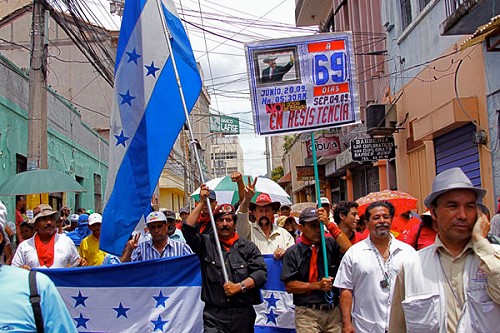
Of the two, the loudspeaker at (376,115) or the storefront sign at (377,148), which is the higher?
the loudspeaker at (376,115)

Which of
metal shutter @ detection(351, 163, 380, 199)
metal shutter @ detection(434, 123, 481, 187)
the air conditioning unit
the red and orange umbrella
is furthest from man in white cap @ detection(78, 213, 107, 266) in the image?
metal shutter @ detection(351, 163, 380, 199)

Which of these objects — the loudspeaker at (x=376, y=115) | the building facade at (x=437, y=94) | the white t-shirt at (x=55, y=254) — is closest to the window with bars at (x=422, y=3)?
the building facade at (x=437, y=94)

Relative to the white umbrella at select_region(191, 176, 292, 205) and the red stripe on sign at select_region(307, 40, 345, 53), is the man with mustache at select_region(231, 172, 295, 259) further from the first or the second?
the white umbrella at select_region(191, 176, 292, 205)

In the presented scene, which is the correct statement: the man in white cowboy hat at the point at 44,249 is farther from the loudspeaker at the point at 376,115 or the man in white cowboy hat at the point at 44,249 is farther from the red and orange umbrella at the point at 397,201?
the loudspeaker at the point at 376,115

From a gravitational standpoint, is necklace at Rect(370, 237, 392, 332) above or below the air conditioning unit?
below

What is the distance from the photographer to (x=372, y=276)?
17.5 ft

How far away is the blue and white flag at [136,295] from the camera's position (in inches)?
275

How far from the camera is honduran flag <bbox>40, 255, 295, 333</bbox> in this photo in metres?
6.98

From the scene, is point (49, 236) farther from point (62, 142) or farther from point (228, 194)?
point (62, 142)

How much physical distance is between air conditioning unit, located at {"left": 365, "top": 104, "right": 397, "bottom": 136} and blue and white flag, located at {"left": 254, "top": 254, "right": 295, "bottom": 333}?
10167mm

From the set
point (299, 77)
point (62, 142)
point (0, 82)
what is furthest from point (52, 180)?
point (62, 142)

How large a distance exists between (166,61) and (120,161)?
1105mm

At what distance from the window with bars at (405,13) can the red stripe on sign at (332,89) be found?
10.4m

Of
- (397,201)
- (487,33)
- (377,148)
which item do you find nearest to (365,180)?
(377,148)
